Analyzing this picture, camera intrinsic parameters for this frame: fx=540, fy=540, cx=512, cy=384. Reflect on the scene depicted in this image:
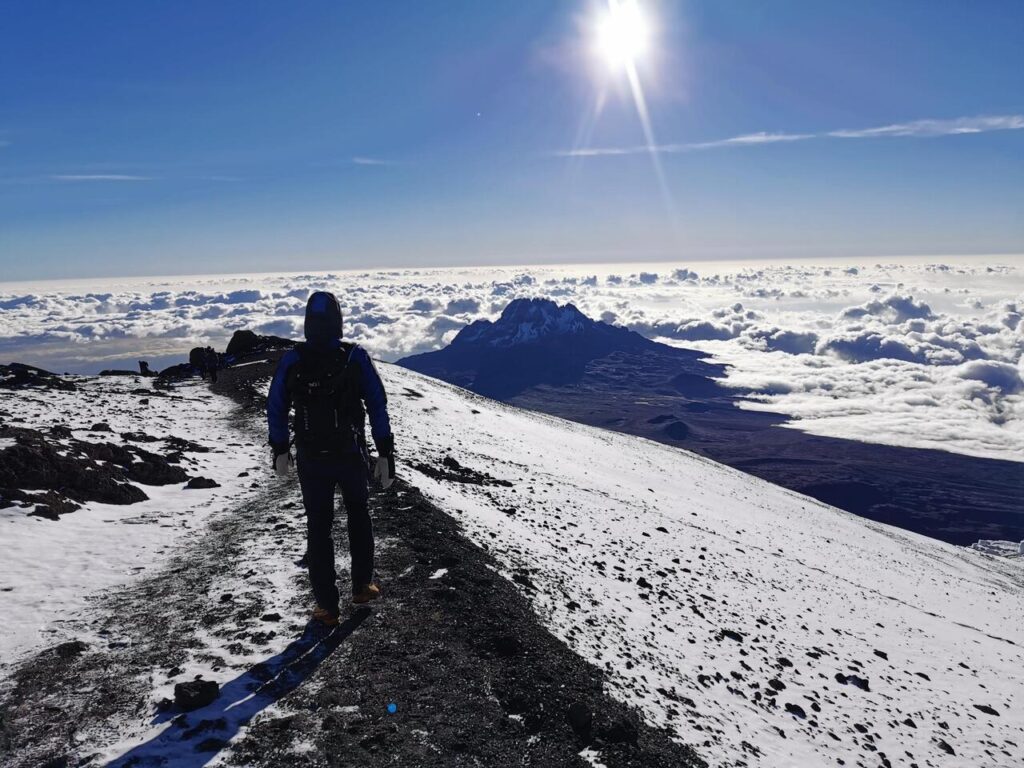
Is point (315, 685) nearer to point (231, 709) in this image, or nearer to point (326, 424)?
point (231, 709)

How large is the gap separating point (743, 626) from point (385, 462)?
1116 cm

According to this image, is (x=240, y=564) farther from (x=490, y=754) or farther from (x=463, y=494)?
(x=463, y=494)

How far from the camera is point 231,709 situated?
6121 millimetres

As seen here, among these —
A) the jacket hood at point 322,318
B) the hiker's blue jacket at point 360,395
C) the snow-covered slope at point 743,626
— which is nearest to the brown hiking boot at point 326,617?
the hiker's blue jacket at point 360,395

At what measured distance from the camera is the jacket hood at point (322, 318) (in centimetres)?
725

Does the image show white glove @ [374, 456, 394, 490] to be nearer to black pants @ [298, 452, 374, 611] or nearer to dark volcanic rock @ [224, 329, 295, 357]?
black pants @ [298, 452, 374, 611]

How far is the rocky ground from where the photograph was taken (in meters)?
5.69

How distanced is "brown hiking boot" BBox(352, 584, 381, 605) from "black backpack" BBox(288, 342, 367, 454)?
251 cm

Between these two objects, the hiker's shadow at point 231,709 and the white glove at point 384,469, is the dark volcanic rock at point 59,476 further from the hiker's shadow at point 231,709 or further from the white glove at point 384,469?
the white glove at point 384,469

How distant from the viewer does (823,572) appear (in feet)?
85.0

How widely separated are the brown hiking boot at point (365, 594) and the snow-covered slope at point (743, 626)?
127 inches

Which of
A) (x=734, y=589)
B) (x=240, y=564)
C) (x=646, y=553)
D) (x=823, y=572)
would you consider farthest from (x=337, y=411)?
(x=823, y=572)

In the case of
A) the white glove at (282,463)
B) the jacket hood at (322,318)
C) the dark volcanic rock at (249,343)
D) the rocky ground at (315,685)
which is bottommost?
the dark volcanic rock at (249,343)

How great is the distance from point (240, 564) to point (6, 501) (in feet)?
22.8
